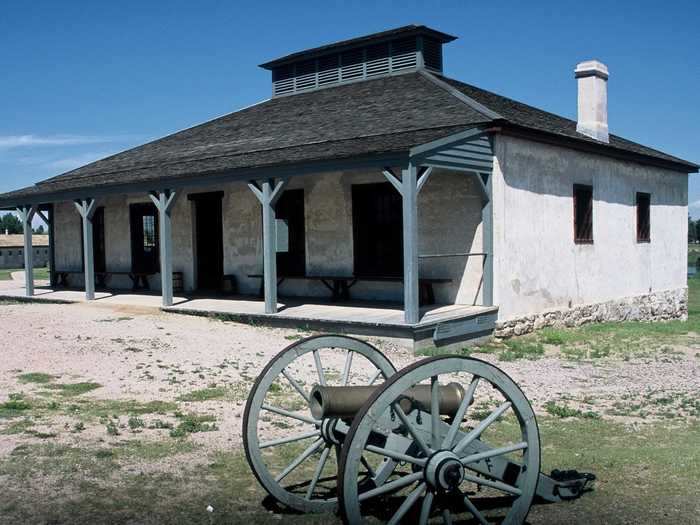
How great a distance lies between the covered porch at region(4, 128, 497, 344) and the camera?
39.3 feet

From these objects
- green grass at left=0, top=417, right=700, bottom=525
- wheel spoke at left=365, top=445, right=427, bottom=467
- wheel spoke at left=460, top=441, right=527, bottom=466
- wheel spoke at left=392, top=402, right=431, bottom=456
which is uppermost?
wheel spoke at left=392, top=402, right=431, bottom=456

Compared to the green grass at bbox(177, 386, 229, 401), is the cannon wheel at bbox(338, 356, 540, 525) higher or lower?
higher

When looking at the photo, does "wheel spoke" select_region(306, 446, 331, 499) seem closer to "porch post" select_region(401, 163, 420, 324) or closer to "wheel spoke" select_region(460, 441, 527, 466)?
"wheel spoke" select_region(460, 441, 527, 466)

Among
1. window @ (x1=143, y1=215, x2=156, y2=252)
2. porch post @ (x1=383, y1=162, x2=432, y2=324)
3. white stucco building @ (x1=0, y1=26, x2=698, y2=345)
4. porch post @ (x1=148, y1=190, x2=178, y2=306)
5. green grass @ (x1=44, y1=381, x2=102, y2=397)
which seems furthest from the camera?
window @ (x1=143, y1=215, x2=156, y2=252)

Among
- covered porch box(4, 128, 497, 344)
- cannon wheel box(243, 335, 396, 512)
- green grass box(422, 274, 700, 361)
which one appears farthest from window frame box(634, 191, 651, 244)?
cannon wheel box(243, 335, 396, 512)

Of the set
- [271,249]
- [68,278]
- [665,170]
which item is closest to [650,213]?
[665,170]

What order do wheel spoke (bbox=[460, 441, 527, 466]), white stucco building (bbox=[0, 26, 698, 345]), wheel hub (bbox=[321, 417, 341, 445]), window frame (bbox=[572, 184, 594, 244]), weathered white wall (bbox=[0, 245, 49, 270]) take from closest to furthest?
wheel spoke (bbox=[460, 441, 527, 466])
wheel hub (bbox=[321, 417, 341, 445])
white stucco building (bbox=[0, 26, 698, 345])
window frame (bbox=[572, 184, 594, 244])
weathered white wall (bbox=[0, 245, 49, 270])

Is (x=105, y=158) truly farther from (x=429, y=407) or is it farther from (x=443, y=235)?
(x=429, y=407)

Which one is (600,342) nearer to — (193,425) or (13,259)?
→ (193,425)

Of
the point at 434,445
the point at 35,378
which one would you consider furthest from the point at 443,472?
the point at 35,378

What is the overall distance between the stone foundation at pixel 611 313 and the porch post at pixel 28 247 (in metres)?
11.9

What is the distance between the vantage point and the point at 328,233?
15.4m

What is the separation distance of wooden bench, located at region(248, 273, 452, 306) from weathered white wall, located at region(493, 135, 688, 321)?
4.10ft

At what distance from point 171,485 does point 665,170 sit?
17.7 m
